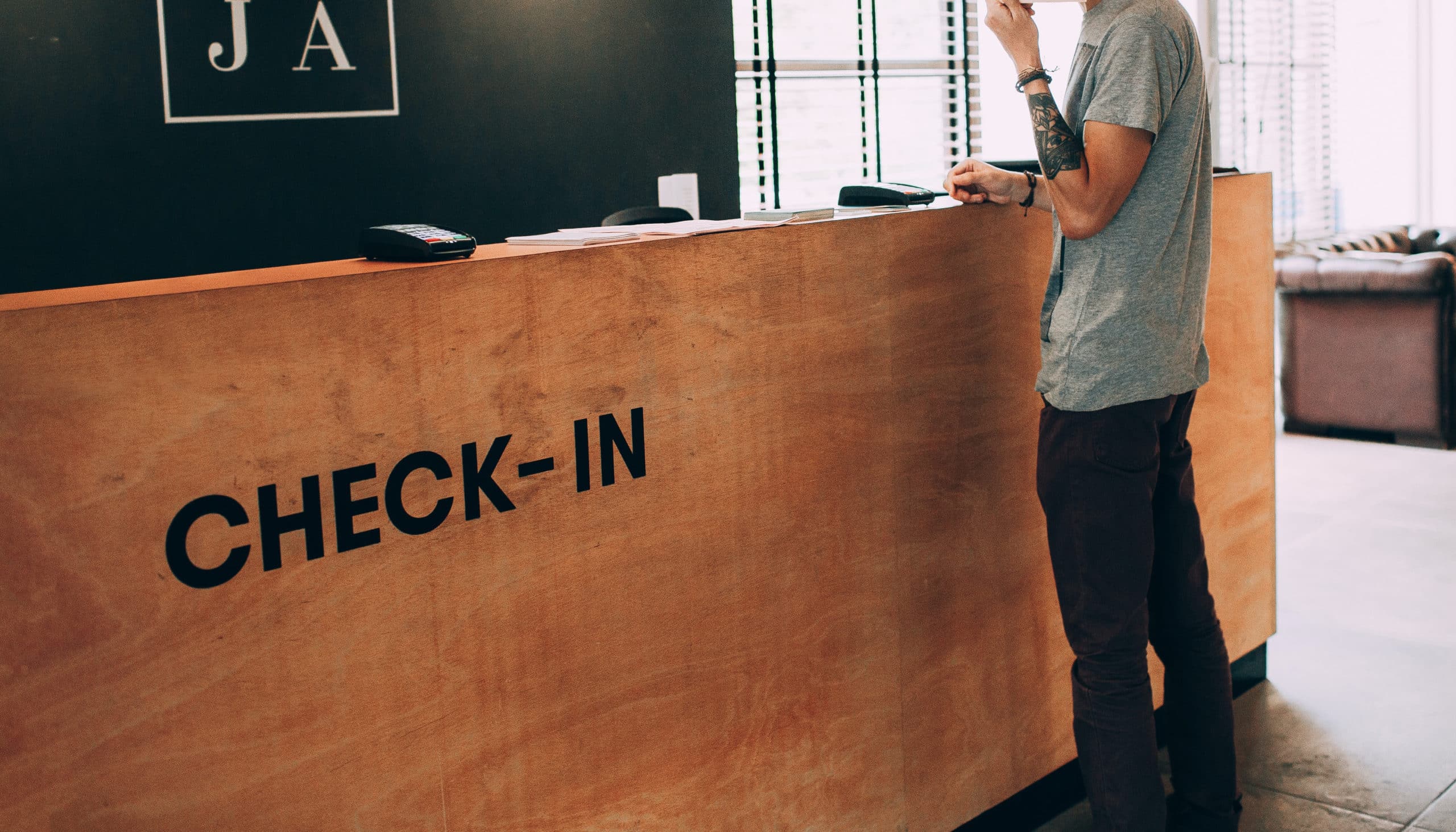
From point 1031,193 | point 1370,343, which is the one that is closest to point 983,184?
point 1031,193

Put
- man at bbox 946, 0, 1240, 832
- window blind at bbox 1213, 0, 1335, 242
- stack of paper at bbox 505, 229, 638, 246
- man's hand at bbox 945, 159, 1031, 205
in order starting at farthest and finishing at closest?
window blind at bbox 1213, 0, 1335, 242 → man's hand at bbox 945, 159, 1031, 205 → man at bbox 946, 0, 1240, 832 → stack of paper at bbox 505, 229, 638, 246

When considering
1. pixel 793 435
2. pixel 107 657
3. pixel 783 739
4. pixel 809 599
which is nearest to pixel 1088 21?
pixel 793 435

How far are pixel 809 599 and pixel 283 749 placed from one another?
2.86 ft

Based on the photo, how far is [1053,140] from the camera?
188cm

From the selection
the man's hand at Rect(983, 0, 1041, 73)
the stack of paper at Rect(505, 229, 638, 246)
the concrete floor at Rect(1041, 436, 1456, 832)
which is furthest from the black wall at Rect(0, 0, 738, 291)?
the concrete floor at Rect(1041, 436, 1456, 832)

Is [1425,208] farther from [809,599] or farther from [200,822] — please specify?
[200,822]

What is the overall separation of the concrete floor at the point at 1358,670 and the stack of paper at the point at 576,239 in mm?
1509

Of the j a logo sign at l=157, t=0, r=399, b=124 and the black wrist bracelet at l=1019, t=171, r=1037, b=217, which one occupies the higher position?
the j a logo sign at l=157, t=0, r=399, b=124

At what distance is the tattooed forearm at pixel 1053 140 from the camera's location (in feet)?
6.14

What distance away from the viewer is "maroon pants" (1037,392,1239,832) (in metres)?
1.95

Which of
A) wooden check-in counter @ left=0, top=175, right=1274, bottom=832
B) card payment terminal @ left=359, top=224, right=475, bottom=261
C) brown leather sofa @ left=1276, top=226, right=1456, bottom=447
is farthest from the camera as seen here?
brown leather sofa @ left=1276, top=226, right=1456, bottom=447

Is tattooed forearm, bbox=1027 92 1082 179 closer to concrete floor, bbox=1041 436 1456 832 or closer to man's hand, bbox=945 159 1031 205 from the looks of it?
man's hand, bbox=945 159 1031 205

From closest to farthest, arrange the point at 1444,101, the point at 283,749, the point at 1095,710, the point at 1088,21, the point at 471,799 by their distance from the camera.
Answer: the point at 283,749
the point at 471,799
the point at 1088,21
the point at 1095,710
the point at 1444,101

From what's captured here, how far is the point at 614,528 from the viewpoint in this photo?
1729 millimetres
